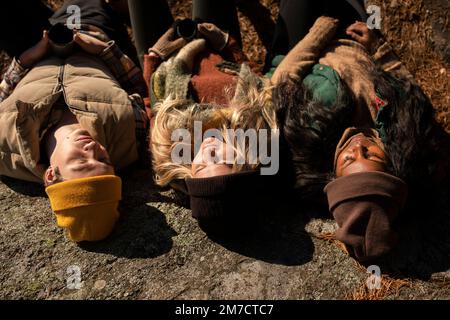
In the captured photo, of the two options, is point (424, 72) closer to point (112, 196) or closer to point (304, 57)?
point (304, 57)

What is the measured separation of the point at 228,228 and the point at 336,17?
61.1 inches

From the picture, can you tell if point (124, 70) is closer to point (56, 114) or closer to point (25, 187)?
point (56, 114)

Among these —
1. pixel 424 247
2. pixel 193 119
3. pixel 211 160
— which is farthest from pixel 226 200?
pixel 424 247

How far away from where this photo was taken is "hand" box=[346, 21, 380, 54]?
2.77m

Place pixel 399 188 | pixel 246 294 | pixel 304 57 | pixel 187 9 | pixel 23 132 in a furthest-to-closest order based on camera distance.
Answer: pixel 187 9, pixel 304 57, pixel 23 132, pixel 246 294, pixel 399 188

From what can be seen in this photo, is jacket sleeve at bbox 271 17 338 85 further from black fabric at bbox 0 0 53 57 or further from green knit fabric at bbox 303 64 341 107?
black fabric at bbox 0 0 53 57

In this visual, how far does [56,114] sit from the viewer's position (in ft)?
8.49

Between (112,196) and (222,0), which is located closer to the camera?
(112,196)

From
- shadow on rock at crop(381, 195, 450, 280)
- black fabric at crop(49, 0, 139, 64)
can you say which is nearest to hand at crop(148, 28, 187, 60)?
black fabric at crop(49, 0, 139, 64)

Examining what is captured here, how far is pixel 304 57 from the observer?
2688 millimetres

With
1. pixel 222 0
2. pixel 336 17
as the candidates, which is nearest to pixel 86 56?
pixel 222 0

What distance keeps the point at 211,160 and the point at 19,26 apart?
159 centimetres

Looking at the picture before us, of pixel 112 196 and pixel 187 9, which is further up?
pixel 187 9

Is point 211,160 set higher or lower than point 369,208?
higher
